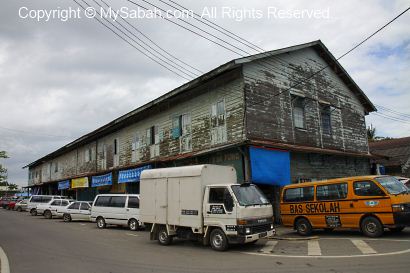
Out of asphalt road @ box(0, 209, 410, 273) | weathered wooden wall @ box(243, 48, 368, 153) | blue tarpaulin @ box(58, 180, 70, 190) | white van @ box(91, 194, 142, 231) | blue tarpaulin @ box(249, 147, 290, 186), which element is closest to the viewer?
asphalt road @ box(0, 209, 410, 273)

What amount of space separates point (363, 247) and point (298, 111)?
11.6 m

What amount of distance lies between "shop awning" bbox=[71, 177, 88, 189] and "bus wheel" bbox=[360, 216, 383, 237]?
27.3 metres

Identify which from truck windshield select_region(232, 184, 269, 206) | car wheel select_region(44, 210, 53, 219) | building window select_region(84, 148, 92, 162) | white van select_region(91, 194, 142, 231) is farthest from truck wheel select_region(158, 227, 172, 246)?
building window select_region(84, 148, 92, 162)

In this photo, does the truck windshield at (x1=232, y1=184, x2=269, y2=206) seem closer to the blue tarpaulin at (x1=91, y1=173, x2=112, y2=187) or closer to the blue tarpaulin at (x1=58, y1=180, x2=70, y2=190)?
the blue tarpaulin at (x1=91, y1=173, x2=112, y2=187)

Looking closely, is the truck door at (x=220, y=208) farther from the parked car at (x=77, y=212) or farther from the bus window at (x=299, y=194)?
the parked car at (x=77, y=212)

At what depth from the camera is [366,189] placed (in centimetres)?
1215

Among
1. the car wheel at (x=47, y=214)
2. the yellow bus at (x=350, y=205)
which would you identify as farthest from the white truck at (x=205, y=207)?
the car wheel at (x=47, y=214)

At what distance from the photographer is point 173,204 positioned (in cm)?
1254

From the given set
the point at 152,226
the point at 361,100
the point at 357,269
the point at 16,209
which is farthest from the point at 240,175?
the point at 16,209

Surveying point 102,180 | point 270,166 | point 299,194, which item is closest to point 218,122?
point 270,166

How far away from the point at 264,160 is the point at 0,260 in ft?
34.8

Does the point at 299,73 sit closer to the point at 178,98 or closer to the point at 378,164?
the point at 178,98

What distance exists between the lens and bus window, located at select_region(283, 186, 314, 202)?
45.5ft

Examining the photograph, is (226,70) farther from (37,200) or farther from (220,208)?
(37,200)
